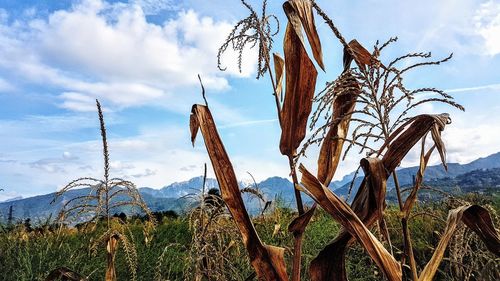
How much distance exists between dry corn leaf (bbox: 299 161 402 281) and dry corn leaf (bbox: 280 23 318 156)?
261 mm

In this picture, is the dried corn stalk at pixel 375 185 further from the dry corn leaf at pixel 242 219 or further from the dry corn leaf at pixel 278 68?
the dry corn leaf at pixel 278 68

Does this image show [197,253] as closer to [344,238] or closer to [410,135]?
[344,238]

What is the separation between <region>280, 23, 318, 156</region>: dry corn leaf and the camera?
2.07 m

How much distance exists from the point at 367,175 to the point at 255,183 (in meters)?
2.50

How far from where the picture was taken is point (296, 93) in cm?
208

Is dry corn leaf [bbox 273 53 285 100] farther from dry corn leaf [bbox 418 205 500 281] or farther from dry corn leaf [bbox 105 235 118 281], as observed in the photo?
dry corn leaf [bbox 105 235 118 281]

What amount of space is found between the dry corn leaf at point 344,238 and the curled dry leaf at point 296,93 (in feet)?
1.14

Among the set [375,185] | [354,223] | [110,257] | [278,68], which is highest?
[278,68]

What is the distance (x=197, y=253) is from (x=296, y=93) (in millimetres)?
1076

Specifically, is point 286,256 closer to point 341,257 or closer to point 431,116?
point 341,257

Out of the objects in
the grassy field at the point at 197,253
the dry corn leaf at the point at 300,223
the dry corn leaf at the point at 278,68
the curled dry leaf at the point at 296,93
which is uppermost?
the dry corn leaf at the point at 278,68

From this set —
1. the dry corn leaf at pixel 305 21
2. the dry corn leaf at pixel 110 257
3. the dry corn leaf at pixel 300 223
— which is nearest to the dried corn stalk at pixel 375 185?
the dry corn leaf at pixel 300 223

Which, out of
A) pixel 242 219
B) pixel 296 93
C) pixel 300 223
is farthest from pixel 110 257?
pixel 296 93

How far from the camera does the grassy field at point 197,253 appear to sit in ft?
9.52
